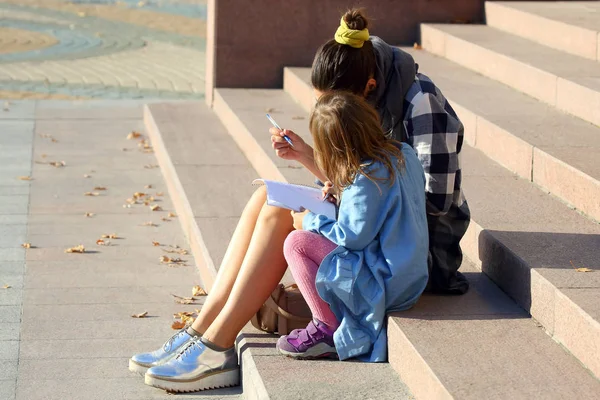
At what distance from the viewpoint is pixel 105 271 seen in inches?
223

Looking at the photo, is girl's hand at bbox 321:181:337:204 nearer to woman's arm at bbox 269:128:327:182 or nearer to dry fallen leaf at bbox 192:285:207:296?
woman's arm at bbox 269:128:327:182

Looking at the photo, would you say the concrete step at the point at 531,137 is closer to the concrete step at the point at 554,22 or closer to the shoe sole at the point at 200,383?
the concrete step at the point at 554,22

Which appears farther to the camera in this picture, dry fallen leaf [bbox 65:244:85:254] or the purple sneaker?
dry fallen leaf [bbox 65:244:85:254]

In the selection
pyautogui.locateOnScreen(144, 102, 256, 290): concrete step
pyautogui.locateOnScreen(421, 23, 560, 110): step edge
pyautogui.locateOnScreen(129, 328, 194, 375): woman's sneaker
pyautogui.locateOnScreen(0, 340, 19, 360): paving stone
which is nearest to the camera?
pyautogui.locateOnScreen(129, 328, 194, 375): woman's sneaker

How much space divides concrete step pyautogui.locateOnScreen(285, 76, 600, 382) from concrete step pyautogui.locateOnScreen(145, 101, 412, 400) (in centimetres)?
61

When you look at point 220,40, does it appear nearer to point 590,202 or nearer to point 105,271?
point 105,271

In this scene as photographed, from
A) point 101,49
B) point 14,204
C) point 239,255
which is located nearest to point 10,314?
point 239,255

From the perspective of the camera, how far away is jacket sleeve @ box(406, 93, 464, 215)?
400cm

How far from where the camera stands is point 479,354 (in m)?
3.54

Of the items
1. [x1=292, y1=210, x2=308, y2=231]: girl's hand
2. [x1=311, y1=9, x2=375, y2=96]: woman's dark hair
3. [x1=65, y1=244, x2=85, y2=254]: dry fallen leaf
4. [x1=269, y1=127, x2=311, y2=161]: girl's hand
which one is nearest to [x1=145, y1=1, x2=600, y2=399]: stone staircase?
[x1=292, y1=210, x2=308, y2=231]: girl's hand

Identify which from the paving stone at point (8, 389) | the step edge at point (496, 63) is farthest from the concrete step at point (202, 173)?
the step edge at point (496, 63)

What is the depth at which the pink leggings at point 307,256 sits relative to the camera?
12.5ft

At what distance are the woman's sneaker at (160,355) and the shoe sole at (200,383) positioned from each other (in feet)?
0.32

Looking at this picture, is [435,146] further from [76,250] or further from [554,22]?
[554,22]
